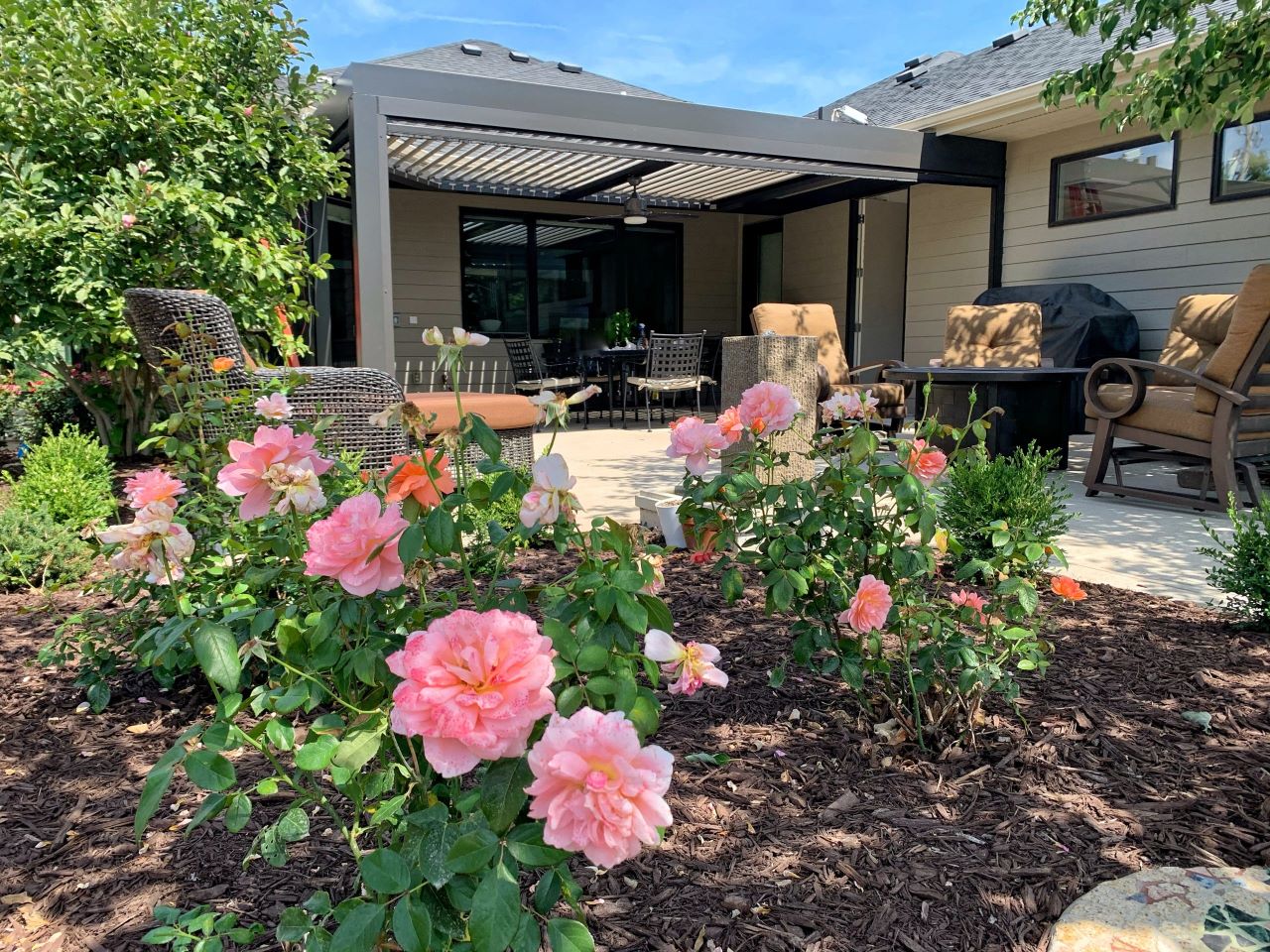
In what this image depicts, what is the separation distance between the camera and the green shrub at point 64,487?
3.37m

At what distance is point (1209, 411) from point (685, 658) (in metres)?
4.35

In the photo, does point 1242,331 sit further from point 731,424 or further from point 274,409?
point 274,409

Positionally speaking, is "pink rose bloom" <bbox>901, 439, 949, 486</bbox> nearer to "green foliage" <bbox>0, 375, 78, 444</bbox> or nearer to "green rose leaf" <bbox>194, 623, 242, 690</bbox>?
"green rose leaf" <bbox>194, 623, 242, 690</bbox>

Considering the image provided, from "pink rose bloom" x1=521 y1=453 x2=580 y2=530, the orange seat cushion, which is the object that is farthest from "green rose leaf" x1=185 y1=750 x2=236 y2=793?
the orange seat cushion

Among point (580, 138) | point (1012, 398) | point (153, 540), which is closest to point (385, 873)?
point (153, 540)

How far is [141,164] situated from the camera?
14.1 feet

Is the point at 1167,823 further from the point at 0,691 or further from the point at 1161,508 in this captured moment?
the point at 1161,508

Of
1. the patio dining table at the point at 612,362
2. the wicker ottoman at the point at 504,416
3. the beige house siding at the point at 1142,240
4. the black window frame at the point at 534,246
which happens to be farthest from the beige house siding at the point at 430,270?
the wicker ottoman at the point at 504,416

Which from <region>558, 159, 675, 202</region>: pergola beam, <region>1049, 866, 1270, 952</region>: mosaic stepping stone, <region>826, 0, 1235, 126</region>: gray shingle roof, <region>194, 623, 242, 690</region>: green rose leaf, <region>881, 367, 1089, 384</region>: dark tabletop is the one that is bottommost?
<region>1049, 866, 1270, 952</region>: mosaic stepping stone

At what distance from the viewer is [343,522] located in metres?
0.87

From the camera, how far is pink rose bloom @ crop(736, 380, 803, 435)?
5.52 feet

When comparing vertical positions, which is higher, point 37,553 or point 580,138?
point 580,138

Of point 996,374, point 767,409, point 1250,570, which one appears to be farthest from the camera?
point 996,374

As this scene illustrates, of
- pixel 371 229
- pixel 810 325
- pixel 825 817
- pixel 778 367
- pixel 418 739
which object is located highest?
pixel 371 229
